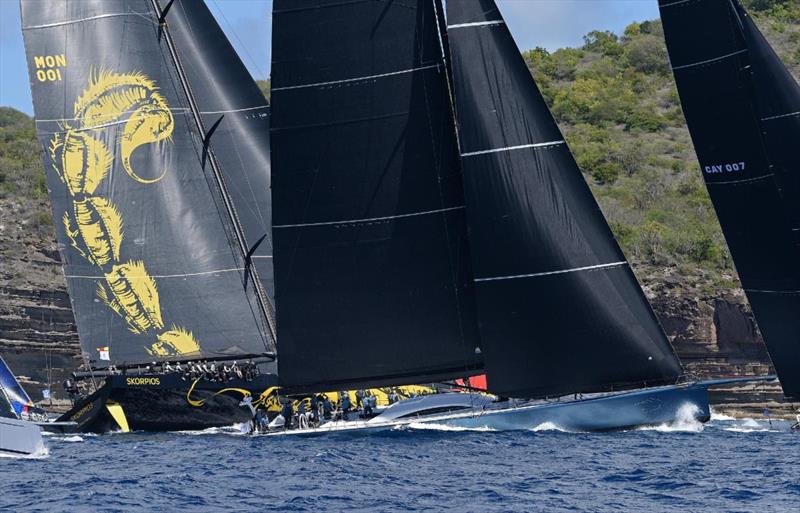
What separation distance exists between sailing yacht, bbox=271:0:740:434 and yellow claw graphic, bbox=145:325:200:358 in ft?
22.4

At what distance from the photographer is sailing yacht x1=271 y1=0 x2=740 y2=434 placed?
107 ft

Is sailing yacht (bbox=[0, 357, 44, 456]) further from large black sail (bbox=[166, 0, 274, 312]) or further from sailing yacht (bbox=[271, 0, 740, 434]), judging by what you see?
large black sail (bbox=[166, 0, 274, 312])

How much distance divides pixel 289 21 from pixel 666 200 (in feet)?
115

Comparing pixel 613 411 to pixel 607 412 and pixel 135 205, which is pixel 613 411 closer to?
pixel 607 412

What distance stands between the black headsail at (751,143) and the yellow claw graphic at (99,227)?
15582 mm

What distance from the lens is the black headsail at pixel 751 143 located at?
3594 cm

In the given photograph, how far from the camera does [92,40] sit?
4003cm

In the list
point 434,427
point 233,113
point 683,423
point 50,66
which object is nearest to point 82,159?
point 50,66

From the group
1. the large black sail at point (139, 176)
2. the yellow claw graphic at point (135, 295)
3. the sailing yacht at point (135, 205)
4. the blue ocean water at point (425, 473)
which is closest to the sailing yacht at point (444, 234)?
the blue ocean water at point (425, 473)

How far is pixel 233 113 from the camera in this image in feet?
139

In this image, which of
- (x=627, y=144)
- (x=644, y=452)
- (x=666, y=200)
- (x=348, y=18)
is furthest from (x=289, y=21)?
(x=627, y=144)

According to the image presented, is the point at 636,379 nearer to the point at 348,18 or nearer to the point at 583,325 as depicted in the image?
the point at 583,325

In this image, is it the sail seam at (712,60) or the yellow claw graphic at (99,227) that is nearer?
the sail seam at (712,60)

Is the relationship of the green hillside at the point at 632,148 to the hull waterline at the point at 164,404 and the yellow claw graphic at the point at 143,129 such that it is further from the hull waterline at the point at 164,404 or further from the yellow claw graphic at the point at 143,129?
the hull waterline at the point at 164,404
